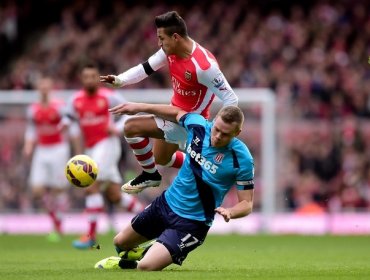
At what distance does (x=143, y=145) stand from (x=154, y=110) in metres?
1.30

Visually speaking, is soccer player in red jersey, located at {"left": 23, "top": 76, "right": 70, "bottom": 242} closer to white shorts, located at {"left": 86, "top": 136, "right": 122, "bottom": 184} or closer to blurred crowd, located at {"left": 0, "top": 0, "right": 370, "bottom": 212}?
white shorts, located at {"left": 86, "top": 136, "right": 122, "bottom": 184}

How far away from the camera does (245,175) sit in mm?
10781

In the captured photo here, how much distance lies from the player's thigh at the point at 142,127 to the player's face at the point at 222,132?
74.8 inches

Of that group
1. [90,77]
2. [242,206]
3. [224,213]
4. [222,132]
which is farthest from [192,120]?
[90,77]

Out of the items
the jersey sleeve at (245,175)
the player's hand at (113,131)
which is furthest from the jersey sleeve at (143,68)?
the player's hand at (113,131)

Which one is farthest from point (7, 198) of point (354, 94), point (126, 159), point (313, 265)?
point (313, 265)

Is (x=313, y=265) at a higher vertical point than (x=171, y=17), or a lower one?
lower

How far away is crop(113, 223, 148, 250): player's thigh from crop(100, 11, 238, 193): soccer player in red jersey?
1.42 meters

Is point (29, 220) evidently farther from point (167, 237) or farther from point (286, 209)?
point (167, 237)

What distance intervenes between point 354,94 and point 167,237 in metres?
13.5

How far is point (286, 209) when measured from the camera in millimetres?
21750

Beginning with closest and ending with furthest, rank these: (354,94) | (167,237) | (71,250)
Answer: (167,237), (71,250), (354,94)

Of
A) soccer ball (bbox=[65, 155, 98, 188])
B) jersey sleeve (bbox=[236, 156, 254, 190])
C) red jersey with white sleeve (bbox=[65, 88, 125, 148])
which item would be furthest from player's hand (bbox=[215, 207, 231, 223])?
red jersey with white sleeve (bbox=[65, 88, 125, 148])

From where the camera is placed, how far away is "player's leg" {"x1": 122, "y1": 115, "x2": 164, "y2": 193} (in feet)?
41.2
